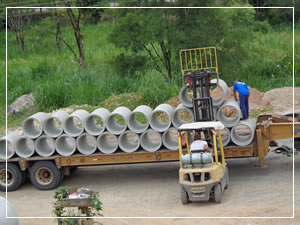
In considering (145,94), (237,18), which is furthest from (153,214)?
(237,18)

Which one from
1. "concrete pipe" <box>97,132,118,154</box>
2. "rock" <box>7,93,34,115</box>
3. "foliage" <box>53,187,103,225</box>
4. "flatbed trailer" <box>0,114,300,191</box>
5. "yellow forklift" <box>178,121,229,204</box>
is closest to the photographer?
"foliage" <box>53,187,103,225</box>

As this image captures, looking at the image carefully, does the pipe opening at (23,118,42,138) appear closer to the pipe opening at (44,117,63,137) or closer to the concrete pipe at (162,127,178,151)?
the pipe opening at (44,117,63,137)

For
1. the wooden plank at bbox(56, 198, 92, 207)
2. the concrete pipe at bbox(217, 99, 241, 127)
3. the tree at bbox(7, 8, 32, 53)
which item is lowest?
the wooden plank at bbox(56, 198, 92, 207)

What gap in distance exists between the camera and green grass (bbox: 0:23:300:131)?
73.7 ft

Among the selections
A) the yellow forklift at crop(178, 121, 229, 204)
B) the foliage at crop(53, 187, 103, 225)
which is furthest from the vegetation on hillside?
the foliage at crop(53, 187, 103, 225)

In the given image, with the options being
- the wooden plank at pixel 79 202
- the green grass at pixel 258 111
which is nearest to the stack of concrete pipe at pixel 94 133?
the wooden plank at pixel 79 202

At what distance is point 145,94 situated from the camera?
22078mm

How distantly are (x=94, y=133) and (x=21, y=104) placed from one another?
37.1ft

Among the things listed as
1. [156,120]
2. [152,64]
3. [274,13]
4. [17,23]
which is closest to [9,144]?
[156,120]

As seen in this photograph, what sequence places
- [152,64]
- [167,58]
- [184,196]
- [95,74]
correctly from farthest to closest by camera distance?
[95,74] → [152,64] → [167,58] → [184,196]

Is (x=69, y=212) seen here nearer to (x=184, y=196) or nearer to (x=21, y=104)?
(x=184, y=196)

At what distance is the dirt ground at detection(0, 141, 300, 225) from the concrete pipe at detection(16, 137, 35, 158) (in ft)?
3.20

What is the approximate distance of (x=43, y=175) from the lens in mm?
14008

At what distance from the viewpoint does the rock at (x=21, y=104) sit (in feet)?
78.1
